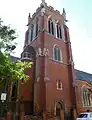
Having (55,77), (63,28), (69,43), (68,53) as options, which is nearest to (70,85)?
(55,77)

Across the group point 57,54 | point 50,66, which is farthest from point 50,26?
point 50,66

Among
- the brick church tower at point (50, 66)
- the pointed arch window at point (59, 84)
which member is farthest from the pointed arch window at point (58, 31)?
the pointed arch window at point (59, 84)

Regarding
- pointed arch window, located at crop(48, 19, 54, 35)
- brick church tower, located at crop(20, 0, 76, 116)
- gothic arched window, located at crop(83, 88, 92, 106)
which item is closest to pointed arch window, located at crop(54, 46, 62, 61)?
brick church tower, located at crop(20, 0, 76, 116)

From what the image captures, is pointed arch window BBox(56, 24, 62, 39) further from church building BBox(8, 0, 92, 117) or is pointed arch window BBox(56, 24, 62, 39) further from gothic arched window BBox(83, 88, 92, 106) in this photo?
gothic arched window BBox(83, 88, 92, 106)

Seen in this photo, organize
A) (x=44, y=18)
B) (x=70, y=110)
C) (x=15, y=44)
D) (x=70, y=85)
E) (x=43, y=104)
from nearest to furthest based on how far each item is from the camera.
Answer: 1. (x=15, y=44)
2. (x=43, y=104)
3. (x=70, y=110)
4. (x=70, y=85)
5. (x=44, y=18)

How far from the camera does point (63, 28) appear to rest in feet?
106

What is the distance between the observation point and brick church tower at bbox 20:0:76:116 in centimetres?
2197

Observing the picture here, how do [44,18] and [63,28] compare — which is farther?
[63,28]

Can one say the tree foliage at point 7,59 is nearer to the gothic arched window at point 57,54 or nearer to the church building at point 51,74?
the church building at point 51,74

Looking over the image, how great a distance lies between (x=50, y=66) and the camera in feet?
81.0

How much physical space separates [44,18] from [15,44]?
16107 mm

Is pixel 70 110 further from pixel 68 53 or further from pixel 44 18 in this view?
pixel 44 18

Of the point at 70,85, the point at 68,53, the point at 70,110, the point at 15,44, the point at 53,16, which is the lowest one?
the point at 70,110

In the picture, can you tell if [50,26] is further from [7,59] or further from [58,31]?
[7,59]
